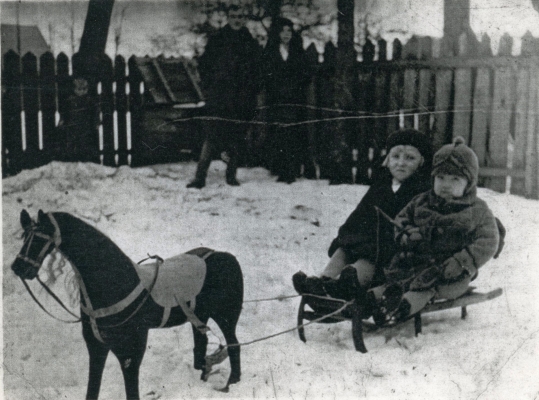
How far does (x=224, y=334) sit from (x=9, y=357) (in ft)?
4.53

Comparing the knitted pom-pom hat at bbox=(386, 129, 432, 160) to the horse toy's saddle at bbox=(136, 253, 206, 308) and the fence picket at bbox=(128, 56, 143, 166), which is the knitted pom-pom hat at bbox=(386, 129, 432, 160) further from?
the fence picket at bbox=(128, 56, 143, 166)

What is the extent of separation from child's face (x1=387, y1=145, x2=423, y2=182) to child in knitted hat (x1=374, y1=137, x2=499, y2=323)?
111 millimetres

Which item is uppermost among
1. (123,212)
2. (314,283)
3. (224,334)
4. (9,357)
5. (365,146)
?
(365,146)

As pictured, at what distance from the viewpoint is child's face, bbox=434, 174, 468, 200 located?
3.38 metres

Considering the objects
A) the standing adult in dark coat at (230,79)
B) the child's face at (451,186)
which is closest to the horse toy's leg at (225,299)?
the standing adult in dark coat at (230,79)

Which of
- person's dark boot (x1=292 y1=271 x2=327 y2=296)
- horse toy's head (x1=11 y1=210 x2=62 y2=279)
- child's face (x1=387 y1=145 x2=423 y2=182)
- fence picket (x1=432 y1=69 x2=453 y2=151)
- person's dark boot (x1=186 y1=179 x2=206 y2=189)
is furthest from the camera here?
person's dark boot (x1=186 y1=179 x2=206 y2=189)

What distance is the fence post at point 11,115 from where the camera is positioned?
3754mm

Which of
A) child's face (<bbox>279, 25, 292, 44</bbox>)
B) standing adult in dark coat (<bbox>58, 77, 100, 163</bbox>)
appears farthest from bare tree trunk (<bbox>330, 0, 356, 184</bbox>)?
standing adult in dark coat (<bbox>58, 77, 100, 163</bbox>)

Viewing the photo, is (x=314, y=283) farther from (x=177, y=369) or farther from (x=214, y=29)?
(x=214, y=29)

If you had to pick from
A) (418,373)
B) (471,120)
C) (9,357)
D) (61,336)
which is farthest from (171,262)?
(471,120)

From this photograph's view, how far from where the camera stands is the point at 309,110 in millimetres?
3797

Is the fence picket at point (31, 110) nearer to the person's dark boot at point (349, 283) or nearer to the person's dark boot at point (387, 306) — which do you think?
the person's dark boot at point (349, 283)

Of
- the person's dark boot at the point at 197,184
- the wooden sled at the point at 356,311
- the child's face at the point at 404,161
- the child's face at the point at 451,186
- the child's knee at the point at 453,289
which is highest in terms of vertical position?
the child's face at the point at 404,161

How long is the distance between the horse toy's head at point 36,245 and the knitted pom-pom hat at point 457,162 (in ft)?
6.84
